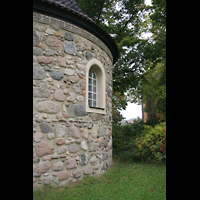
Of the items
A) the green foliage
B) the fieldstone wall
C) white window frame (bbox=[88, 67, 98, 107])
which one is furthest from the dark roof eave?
the green foliage

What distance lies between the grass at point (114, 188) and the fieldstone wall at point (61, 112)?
10.6 inches

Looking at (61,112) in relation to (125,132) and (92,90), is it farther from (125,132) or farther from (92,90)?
(125,132)

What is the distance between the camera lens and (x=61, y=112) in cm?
474

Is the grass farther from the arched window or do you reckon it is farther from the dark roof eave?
the dark roof eave

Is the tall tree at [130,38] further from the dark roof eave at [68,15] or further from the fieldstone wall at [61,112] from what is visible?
the fieldstone wall at [61,112]

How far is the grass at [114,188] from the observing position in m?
4.02

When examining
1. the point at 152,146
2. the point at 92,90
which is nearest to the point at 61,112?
Result: the point at 92,90

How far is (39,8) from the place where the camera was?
457 cm

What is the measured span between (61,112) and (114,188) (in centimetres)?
250

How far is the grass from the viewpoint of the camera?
402 cm
